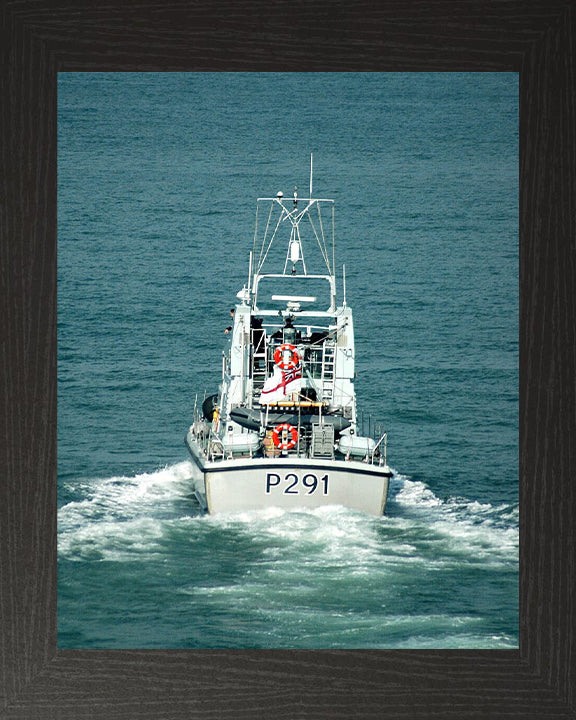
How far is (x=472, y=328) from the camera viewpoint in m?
13.8

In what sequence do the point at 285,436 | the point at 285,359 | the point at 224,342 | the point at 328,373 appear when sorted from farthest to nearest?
1. the point at 224,342
2. the point at 328,373
3. the point at 285,359
4. the point at 285,436

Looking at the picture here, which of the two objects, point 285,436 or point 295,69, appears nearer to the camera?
point 295,69

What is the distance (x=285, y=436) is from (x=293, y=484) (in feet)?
2.37

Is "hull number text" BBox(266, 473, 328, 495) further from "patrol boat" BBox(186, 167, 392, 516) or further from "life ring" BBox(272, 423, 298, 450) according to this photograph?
"life ring" BBox(272, 423, 298, 450)

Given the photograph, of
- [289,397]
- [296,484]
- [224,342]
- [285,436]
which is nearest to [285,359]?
[289,397]

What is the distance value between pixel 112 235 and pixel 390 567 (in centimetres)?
373

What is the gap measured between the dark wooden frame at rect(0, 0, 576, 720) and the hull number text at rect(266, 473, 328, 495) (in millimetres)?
4031

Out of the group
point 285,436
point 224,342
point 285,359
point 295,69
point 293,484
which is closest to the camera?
point 295,69

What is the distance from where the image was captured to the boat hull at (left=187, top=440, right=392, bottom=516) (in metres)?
12.7

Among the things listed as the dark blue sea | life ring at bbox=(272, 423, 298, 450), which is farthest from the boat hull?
life ring at bbox=(272, 423, 298, 450)

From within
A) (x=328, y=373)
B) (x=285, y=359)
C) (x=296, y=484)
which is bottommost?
(x=296, y=484)

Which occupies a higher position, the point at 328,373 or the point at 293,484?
the point at 328,373

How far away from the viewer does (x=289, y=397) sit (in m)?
13.9

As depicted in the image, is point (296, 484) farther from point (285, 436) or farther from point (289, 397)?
point (289, 397)
